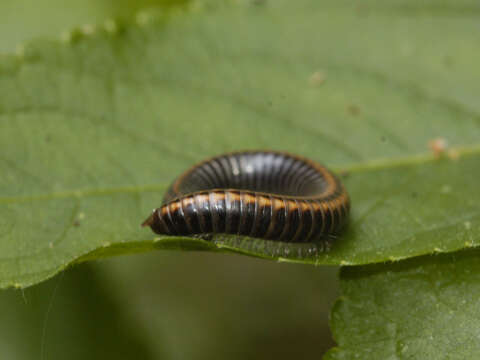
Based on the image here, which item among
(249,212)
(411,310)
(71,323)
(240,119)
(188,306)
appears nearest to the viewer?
(411,310)

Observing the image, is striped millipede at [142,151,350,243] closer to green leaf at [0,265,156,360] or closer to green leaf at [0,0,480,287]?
green leaf at [0,0,480,287]

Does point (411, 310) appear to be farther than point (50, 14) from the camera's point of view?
No

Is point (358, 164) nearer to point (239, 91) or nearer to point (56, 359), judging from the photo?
point (239, 91)

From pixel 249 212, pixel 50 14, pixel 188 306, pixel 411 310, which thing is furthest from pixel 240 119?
pixel 50 14

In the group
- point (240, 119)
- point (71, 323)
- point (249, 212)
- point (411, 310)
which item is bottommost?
point (71, 323)

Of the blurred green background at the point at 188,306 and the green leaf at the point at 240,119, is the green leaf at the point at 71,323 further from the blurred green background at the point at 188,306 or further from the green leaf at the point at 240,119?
the green leaf at the point at 240,119

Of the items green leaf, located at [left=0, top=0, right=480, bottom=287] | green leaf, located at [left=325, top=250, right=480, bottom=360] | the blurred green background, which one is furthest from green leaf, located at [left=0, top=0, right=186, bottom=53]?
green leaf, located at [left=325, top=250, right=480, bottom=360]

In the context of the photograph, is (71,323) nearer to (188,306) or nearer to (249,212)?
(188,306)
